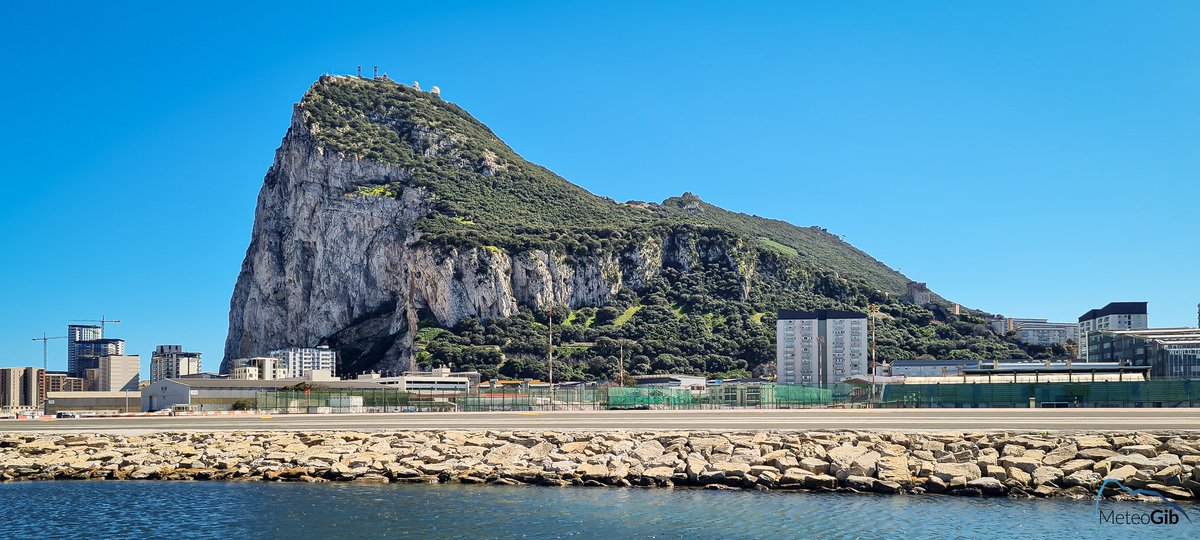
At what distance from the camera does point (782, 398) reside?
228 ft

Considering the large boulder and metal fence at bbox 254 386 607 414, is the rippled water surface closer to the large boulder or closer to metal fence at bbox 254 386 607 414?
the large boulder

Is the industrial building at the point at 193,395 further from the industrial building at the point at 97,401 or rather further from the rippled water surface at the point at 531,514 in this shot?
the rippled water surface at the point at 531,514

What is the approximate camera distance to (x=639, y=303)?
19025 centimetres

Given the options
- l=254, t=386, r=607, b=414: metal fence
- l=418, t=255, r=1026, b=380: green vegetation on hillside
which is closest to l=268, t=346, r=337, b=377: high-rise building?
l=418, t=255, r=1026, b=380: green vegetation on hillside

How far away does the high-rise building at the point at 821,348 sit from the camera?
159m

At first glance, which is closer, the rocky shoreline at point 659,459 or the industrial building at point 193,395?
the rocky shoreline at point 659,459

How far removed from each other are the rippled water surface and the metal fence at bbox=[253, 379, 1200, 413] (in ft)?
88.6

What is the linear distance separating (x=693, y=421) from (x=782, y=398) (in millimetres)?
25036

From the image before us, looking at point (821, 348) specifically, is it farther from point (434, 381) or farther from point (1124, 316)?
point (1124, 316)

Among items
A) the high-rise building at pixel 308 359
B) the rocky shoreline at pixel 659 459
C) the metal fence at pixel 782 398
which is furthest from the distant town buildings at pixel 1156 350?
the high-rise building at pixel 308 359

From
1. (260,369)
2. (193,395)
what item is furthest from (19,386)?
(193,395)

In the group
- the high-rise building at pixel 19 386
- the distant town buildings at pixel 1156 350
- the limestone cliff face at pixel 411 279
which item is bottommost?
the high-rise building at pixel 19 386

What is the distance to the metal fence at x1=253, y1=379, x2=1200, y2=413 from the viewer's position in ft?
177

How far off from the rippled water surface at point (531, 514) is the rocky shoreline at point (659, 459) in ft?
3.56
